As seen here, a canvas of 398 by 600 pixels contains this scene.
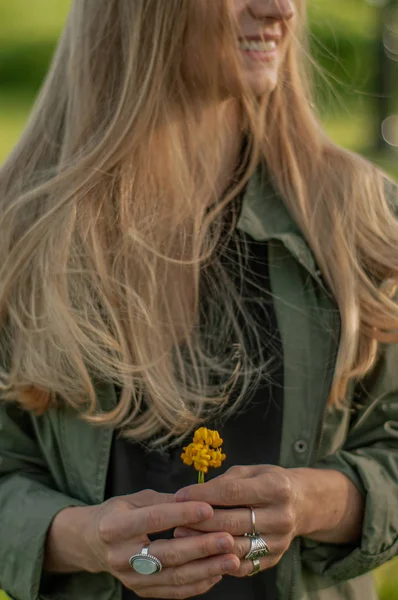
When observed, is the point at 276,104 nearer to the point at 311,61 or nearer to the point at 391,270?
the point at 311,61

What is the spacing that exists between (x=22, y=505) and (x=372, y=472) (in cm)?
70

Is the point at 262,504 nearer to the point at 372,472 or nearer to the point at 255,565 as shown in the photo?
the point at 255,565

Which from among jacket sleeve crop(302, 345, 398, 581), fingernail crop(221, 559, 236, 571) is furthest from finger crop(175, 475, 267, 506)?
jacket sleeve crop(302, 345, 398, 581)

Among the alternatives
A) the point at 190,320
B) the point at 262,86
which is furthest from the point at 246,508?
the point at 262,86

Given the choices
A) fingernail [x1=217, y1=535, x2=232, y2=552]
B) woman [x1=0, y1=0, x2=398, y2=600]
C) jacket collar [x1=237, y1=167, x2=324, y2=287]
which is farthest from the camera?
jacket collar [x1=237, y1=167, x2=324, y2=287]

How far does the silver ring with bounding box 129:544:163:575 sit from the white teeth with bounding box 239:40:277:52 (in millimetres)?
1037

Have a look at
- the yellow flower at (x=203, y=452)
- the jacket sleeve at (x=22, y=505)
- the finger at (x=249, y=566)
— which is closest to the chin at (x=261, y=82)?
the yellow flower at (x=203, y=452)

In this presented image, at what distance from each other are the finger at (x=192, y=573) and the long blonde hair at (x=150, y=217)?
10.7 inches

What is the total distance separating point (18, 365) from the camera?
2.12 meters

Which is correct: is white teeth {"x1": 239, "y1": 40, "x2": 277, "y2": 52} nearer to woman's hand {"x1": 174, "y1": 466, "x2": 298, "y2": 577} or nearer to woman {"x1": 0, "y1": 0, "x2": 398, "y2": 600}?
woman {"x1": 0, "y1": 0, "x2": 398, "y2": 600}

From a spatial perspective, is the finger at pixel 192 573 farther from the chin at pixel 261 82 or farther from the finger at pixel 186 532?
the chin at pixel 261 82

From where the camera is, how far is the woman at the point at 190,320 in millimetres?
2014

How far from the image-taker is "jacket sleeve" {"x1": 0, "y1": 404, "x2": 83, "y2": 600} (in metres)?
2.05

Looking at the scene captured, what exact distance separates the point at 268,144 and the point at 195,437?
719mm
